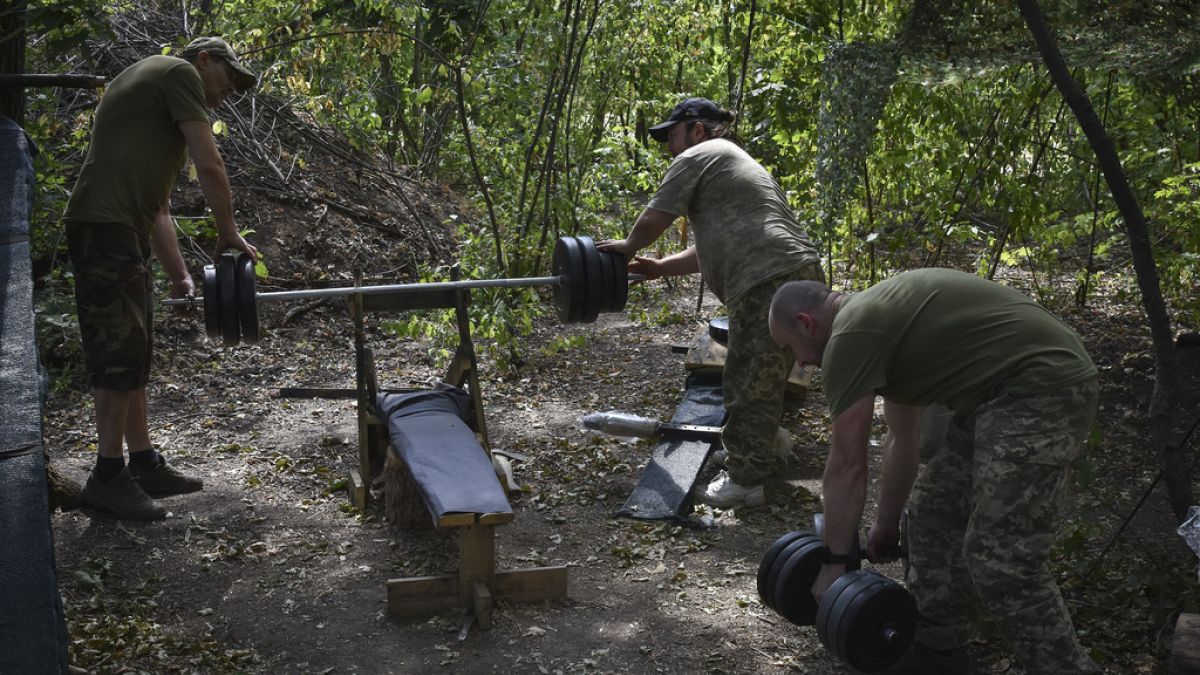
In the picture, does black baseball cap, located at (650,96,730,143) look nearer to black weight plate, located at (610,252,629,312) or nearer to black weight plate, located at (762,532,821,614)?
black weight plate, located at (610,252,629,312)

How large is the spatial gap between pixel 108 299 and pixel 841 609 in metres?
3.71

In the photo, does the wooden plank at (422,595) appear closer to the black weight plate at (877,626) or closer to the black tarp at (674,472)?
the black tarp at (674,472)

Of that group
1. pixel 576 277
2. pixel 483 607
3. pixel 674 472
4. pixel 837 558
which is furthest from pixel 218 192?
pixel 837 558

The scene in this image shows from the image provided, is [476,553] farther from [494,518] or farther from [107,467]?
[107,467]

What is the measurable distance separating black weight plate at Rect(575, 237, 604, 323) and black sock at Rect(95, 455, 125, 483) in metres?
2.37

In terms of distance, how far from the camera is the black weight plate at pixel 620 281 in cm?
565

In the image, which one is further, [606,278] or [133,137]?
[606,278]

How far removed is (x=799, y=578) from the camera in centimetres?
370

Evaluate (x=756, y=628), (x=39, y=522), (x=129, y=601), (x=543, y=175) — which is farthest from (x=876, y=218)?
(x=39, y=522)

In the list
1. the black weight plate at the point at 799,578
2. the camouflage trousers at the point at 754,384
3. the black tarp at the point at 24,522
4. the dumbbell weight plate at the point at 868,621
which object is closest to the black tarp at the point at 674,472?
the camouflage trousers at the point at 754,384

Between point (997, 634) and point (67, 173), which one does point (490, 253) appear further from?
point (997, 634)

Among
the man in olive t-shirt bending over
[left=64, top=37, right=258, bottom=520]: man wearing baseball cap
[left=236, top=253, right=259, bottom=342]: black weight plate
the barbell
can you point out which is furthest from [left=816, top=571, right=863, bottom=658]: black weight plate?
[left=64, top=37, right=258, bottom=520]: man wearing baseball cap

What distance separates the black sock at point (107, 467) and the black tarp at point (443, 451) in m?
1.28

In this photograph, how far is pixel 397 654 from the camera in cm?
428
